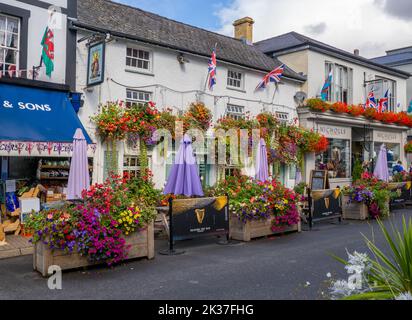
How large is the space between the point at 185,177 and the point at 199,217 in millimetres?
1691

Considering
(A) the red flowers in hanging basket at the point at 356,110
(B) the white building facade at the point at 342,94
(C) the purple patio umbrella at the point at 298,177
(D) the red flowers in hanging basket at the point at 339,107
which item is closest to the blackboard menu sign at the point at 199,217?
(C) the purple patio umbrella at the point at 298,177

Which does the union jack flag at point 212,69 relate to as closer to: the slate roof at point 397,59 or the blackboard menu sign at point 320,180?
the blackboard menu sign at point 320,180

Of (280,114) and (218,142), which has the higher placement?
(280,114)

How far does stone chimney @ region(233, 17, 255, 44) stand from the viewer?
73.6 feet

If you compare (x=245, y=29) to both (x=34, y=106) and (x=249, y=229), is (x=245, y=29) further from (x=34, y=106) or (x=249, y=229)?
(x=249, y=229)

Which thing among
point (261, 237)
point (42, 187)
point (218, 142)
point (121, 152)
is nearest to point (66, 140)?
point (42, 187)

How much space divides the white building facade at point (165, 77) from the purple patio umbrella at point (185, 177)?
3.31 meters

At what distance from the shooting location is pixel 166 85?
14836 mm

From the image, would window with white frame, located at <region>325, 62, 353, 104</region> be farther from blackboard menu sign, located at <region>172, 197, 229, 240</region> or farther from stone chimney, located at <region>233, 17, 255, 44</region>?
blackboard menu sign, located at <region>172, 197, 229, 240</region>

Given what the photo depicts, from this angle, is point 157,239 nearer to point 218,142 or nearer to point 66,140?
point 66,140

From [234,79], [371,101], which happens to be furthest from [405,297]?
[371,101]

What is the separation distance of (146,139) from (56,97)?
3252mm

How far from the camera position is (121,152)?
13.3m

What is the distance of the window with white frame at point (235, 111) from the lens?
1709 centimetres
